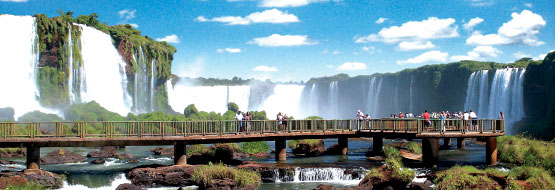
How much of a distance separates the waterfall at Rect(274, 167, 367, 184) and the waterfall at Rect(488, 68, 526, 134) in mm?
46128

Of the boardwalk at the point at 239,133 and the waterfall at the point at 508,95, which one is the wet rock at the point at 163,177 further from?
the waterfall at the point at 508,95

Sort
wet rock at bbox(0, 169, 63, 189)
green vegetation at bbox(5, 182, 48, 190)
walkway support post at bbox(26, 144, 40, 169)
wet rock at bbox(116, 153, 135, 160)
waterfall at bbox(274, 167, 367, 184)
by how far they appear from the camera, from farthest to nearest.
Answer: wet rock at bbox(116, 153, 135, 160)
walkway support post at bbox(26, 144, 40, 169)
waterfall at bbox(274, 167, 367, 184)
wet rock at bbox(0, 169, 63, 189)
green vegetation at bbox(5, 182, 48, 190)

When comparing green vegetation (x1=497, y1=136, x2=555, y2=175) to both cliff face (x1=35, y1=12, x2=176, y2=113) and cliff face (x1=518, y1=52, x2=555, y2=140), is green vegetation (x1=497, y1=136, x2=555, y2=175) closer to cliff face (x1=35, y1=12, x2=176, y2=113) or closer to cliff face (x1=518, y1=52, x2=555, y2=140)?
cliff face (x1=518, y1=52, x2=555, y2=140)

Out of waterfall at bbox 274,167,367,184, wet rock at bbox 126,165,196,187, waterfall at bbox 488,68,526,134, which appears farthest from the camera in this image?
waterfall at bbox 488,68,526,134

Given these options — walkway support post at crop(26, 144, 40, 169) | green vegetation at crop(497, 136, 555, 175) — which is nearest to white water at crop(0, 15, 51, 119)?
walkway support post at crop(26, 144, 40, 169)

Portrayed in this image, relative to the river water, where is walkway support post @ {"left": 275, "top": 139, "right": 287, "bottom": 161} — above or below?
above

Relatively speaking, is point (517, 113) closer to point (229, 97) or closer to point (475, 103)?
point (475, 103)

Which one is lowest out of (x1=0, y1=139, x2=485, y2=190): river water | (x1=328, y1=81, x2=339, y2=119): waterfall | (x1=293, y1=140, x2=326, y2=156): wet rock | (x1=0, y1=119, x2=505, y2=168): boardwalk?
(x1=0, y1=139, x2=485, y2=190): river water

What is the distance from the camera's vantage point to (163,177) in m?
30.8

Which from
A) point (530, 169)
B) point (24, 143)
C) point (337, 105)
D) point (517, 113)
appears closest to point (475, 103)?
point (517, 113)

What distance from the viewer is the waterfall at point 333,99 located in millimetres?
114562

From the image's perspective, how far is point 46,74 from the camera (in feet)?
251

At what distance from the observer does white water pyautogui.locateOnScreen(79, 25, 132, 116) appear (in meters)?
83.6

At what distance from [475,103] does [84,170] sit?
191 ft
